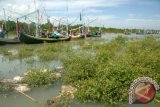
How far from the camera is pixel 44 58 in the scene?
14508mm

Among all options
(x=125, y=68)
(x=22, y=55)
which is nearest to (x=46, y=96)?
(x=125, y=68)

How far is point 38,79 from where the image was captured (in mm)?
8023

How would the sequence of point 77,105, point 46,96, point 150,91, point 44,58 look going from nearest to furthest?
point 150,91 < point 77,105 < point 46,96 < point 44,58

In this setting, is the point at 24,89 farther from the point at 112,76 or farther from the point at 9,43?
the point at 9,43

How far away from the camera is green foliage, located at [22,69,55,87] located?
802 centimetres

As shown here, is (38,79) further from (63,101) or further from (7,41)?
(7,41)

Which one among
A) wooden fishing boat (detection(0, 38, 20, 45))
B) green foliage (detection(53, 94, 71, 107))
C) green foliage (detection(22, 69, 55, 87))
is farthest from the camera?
wooden fishing boat (detection(0, 38, 20, 45))

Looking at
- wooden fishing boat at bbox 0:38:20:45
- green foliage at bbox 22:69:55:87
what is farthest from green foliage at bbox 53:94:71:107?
wooden fishing boat at bbox 0:38:20:45

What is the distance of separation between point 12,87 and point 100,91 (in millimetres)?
2717

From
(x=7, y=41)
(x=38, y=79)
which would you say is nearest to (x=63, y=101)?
(x=38, y=79)

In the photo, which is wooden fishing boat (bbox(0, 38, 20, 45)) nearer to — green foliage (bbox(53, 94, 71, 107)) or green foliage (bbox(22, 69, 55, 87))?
green foliage (bbox(22, 69, 55, 87))

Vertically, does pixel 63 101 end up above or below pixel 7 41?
below

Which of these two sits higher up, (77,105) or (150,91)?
(150,91)

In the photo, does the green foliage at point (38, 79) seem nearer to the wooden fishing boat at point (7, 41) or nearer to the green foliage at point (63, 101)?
the green foliage at point (63, 101)
